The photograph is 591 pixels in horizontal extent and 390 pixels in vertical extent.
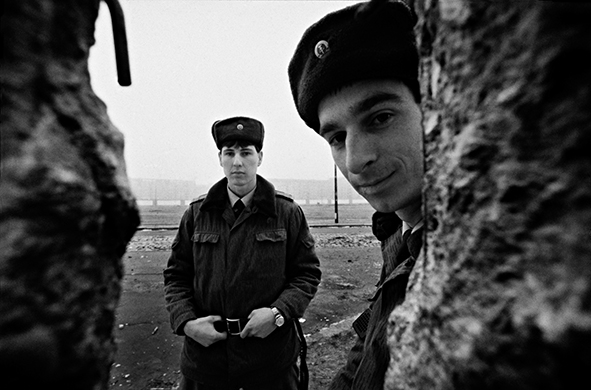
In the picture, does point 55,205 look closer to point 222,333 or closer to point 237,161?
point 222,333

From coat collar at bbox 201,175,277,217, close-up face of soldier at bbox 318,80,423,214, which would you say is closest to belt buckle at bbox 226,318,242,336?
coat collar at bbox 201,175,277,217

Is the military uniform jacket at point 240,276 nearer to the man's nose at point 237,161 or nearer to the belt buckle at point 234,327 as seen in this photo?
the belt buckle at point 234,327

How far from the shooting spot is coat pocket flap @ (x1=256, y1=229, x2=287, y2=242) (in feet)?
8.50

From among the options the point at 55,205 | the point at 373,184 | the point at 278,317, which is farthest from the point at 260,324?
the point at 55,205

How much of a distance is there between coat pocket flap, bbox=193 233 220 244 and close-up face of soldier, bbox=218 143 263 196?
46 centimetres

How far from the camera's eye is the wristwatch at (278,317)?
7.80 feet

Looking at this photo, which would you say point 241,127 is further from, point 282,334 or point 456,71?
point 456,71

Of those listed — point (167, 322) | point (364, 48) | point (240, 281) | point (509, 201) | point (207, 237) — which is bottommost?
point (167, 322)

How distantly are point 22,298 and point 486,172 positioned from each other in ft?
2.26

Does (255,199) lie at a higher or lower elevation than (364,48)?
lower

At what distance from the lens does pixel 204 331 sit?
89.7 inches

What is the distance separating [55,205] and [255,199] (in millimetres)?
2306

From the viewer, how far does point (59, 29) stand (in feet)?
1.66

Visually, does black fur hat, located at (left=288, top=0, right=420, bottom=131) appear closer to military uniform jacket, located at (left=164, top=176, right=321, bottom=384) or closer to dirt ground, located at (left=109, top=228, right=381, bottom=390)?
dirt ground, located at (left=109, top=228, right=381, bottom=390)
